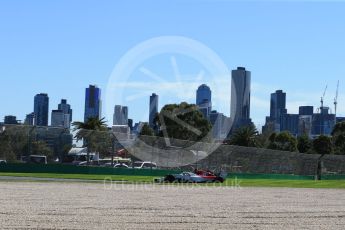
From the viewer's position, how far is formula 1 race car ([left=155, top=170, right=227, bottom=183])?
165ft

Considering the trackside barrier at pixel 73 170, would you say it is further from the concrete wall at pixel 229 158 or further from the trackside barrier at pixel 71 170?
the concrete wall at pixel 229 158

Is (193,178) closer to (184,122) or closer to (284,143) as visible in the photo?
(184,122)

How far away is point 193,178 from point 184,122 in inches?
2364

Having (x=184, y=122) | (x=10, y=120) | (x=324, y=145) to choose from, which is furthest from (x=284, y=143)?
(x=10, y=120)

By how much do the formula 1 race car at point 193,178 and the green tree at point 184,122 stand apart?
161 ft

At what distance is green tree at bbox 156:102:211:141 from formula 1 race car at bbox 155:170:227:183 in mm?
49049

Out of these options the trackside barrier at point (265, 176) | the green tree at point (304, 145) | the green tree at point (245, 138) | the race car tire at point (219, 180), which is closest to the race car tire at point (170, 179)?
the race car tire at point (219, 180)

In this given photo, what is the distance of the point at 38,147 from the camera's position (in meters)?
63.8

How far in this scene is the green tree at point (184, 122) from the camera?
107 meters

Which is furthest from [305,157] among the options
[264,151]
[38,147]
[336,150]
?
[336,150]

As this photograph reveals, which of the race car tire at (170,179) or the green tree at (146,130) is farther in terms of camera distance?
the green tree at (146,130)

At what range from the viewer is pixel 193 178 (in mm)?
52594

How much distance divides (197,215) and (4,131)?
153 ft

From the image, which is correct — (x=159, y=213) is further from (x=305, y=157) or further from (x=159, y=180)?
(x=305, y=157)
